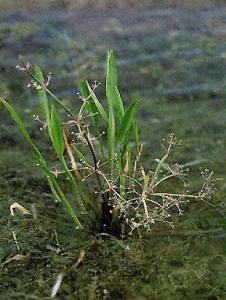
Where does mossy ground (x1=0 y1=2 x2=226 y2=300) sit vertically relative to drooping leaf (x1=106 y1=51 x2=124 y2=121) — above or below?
below

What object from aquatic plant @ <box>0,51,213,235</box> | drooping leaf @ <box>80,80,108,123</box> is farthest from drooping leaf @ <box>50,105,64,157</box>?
drooping leaf @ <box>80,80,108,123</box>

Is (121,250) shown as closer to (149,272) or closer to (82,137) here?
(149,272)

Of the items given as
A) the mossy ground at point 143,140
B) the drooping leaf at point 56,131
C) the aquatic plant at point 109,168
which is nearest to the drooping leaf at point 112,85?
the aquatic plant at point 109,168

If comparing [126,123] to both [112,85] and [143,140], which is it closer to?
[112,85]

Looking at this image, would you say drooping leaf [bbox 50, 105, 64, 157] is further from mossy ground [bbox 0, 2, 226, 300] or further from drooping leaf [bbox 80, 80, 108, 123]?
mossy ground [bbox 0, 2, 226, 300]

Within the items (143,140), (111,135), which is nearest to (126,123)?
(111,135)

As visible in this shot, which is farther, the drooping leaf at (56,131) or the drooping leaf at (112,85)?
the drooping leaf at (112,85)

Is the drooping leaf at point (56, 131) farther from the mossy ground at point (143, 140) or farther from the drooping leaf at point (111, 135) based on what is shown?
the mossy ground at point (143, 140)

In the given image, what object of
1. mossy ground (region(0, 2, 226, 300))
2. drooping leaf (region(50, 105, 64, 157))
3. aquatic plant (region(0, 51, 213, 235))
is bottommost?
mossy ground (region(0, 2, 226, 300))
